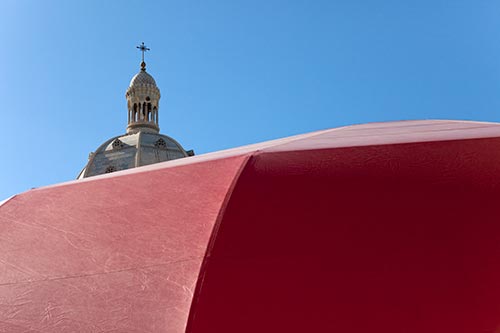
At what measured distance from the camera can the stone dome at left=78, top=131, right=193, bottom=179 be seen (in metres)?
51.2

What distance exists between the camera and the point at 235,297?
19.4 feet

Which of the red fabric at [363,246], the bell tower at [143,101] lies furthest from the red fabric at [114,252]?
the bell tower at [143,101]

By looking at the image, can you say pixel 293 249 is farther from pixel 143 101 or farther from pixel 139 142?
pixel 143 101

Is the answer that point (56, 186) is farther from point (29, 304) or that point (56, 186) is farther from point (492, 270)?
point (492, 270)

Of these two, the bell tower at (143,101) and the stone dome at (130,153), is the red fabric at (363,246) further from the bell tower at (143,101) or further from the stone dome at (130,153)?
the bell tower at (143,101)

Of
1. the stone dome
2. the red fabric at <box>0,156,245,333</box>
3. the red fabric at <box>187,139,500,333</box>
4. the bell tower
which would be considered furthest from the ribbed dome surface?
the red fabric at <box>187,139,500,333</box>

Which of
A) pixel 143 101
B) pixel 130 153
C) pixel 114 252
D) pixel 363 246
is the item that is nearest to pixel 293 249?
pixel 363 246

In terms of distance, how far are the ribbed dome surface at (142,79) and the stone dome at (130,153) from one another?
6351 mm

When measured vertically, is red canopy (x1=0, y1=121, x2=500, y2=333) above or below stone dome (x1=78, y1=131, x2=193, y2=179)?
below

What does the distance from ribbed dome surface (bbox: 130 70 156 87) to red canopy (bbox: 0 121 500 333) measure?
5259 centimetres

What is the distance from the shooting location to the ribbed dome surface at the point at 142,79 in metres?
59.0

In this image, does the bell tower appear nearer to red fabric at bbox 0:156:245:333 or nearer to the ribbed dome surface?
the ribbed dome surface

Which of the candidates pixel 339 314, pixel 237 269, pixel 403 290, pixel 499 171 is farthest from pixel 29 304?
pixel 499 171

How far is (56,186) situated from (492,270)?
6.17 meters
